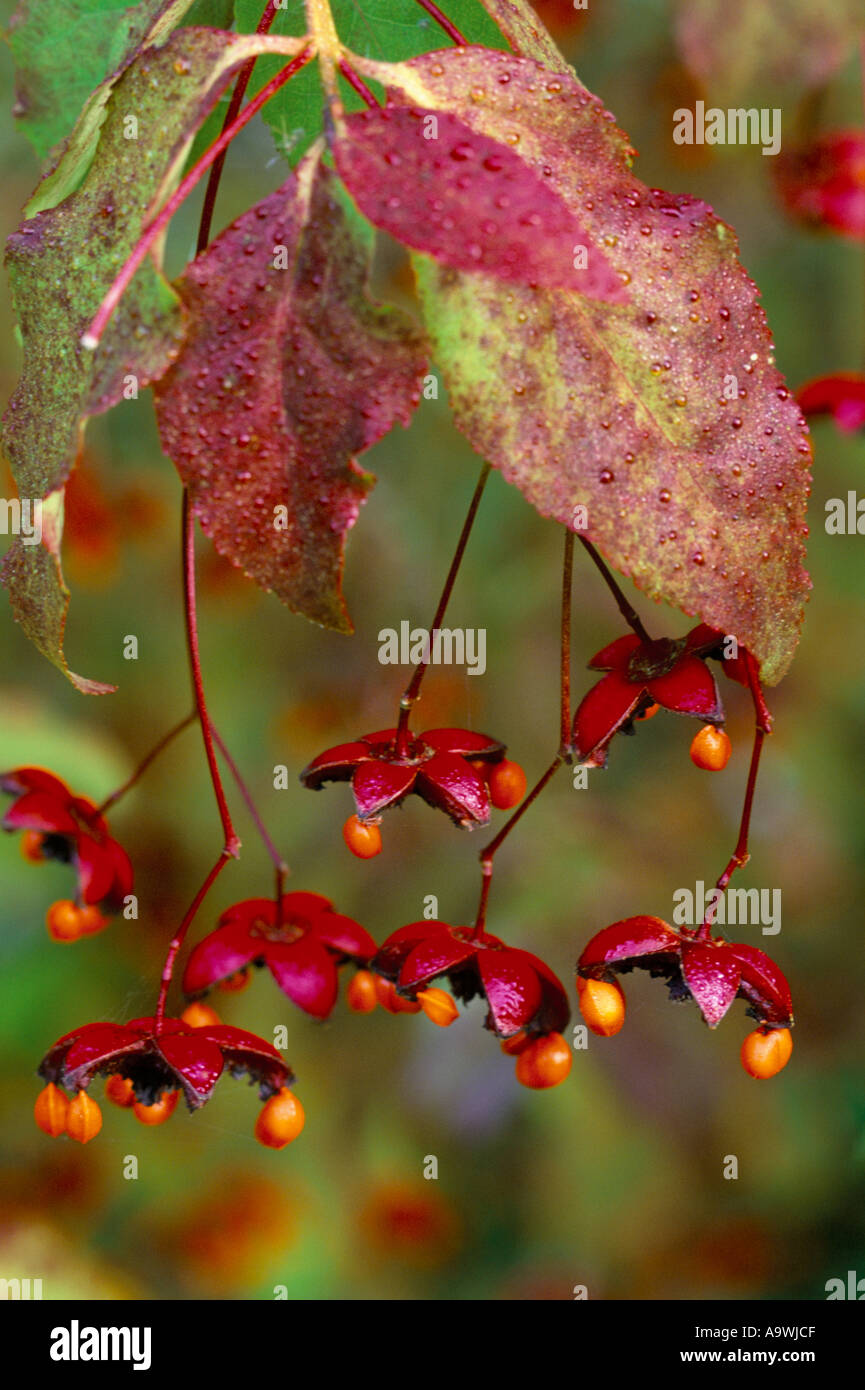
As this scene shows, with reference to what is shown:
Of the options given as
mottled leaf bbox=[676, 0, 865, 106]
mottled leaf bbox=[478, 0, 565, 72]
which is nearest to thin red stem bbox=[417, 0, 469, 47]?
mottled leaf bbox=[478, 0, 565, 72]

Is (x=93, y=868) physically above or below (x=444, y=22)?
below

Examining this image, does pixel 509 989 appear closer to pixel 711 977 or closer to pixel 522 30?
pixel 711 977

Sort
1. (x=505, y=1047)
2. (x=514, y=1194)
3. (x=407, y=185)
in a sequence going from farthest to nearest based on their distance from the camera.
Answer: (x=514, y=1194) < (x=505, y=1047) < (x=407, y=185)

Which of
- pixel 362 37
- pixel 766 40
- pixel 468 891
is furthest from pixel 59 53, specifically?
pixel 468 891

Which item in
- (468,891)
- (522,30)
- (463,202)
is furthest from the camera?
(468,891)
